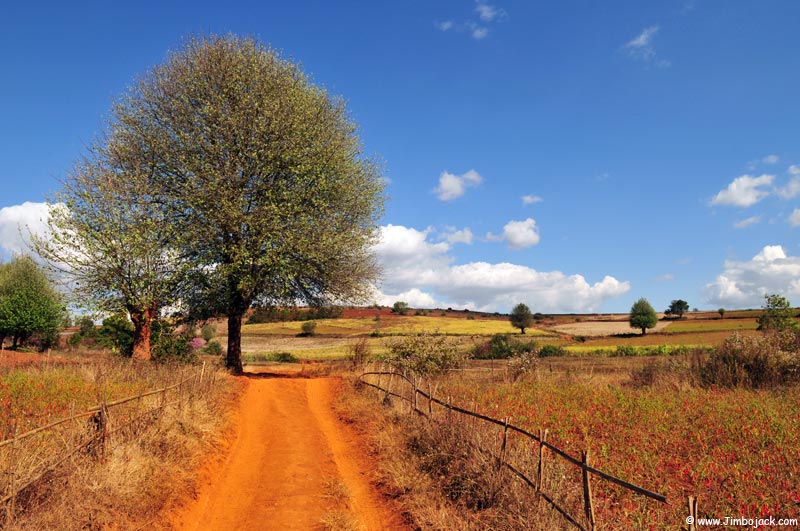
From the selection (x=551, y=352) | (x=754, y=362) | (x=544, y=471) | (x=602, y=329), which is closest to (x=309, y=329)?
(x=551, y=352)

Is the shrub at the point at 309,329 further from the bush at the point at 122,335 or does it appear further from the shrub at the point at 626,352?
the bush at the point at 122,335

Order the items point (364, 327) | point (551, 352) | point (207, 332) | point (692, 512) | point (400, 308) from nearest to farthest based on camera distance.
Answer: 1. point (692, 512)
2. point (551, 352)
3. point (207, 332)
4. point (364, 327)
5. point (400, 308)

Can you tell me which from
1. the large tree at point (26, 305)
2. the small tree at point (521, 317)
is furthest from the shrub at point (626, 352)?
the large tree at point (26, 305)

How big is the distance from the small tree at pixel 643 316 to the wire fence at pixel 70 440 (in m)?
101

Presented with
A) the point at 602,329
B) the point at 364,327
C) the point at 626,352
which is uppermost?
the point at 364,327

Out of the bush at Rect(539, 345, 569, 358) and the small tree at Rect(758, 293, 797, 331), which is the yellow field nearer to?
the bush at Rect(539, 345, 569, 358)

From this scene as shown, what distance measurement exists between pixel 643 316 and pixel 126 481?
4156 inches

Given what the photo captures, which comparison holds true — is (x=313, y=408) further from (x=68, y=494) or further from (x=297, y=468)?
(x=68, y=494)

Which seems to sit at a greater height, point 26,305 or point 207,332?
point 26,305

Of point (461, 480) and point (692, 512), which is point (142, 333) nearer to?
point (461, 480)

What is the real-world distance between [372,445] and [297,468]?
2.68 meters

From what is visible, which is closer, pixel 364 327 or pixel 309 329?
→ pixel 309 329

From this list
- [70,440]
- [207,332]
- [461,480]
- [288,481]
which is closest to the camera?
[70,440]

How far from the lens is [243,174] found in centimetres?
2853
